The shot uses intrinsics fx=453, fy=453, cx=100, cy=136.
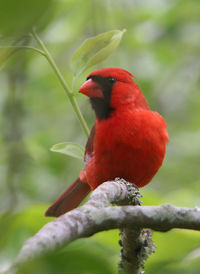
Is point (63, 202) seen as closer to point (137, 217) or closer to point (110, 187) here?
point (110, 187)

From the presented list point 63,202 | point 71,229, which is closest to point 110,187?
point 71,229

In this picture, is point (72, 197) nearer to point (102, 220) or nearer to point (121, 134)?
point (121, 134)

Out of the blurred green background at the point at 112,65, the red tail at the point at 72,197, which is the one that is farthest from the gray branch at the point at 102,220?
the red tail at the point at 72,197

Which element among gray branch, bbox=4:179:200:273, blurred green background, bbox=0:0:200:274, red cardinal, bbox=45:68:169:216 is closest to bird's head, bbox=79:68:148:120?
red cardinal, bbox=45:68:169:216

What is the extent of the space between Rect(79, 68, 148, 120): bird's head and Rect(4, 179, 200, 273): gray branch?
94cm

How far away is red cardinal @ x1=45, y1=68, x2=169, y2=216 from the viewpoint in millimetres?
2133

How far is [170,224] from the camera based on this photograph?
3.93ft

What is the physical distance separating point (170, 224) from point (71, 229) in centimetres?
44

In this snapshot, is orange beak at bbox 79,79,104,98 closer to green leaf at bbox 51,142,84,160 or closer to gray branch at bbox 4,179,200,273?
green leaf at bbox 51,142,84,160

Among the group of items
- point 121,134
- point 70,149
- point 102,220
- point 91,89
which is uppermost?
point 91,89

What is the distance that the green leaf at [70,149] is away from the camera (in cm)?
176

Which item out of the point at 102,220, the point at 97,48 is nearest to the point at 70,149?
the point at 97,48

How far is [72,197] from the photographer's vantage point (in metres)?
2.85

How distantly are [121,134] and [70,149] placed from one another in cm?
44
